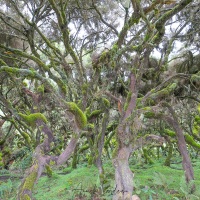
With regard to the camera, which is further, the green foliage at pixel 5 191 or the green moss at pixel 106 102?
the green foliage at pixel 5 191

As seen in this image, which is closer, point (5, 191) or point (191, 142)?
point (191, 142)

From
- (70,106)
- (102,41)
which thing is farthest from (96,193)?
(102,41)

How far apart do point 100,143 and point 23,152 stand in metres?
5.29

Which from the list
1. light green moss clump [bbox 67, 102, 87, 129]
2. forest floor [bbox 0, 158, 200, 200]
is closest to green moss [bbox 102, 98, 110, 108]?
light green moss clump [bbox 67, 102, 87, 129]

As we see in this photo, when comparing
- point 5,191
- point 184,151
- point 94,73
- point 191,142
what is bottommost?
point 5,191

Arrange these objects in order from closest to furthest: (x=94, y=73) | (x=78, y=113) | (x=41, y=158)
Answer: (x=41, y=158), (x=78, y=113), (x=94, y=73)

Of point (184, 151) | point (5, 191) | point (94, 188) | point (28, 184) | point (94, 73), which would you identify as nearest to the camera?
point (28, 184)

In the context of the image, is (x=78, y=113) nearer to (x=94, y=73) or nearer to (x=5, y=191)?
(x=94, y=73)

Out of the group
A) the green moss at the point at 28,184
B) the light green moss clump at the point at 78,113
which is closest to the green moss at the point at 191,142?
the light green moss clump at the point at 78,113

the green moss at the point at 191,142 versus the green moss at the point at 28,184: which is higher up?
the green moss at the point at 191,142

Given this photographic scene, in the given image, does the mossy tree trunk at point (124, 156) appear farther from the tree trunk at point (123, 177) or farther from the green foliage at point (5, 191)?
the green foliage at point (5, 191)

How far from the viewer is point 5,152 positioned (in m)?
10.3

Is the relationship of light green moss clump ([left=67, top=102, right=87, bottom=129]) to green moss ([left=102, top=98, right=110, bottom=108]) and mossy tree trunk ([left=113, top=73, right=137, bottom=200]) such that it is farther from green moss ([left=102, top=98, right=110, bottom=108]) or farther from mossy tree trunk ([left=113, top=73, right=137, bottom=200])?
green moss ([left=102, top=98, right=110, bottom=108])

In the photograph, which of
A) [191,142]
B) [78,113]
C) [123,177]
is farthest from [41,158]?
[191,142]
